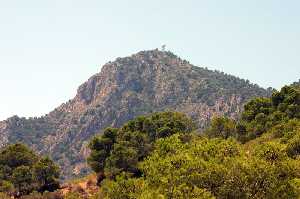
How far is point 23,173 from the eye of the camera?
383ft

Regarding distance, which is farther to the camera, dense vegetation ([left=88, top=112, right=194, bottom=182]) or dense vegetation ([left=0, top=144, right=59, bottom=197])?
dense vegetation ([left=0, top=144, right=59, bottom=197])

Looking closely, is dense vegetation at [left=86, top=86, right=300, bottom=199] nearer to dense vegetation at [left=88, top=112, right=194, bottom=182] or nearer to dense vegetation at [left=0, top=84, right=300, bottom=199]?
dense vegetation at [left=0, top=84, right=300, bottom=199]

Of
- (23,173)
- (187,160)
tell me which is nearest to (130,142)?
(23,173)

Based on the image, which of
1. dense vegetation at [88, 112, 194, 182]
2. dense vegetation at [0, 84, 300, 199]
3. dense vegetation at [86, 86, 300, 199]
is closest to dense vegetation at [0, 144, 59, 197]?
dense vegetation at [0, 84, 300, 199]

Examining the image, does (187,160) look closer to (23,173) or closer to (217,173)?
(217,173)

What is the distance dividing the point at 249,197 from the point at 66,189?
7840 centimetres

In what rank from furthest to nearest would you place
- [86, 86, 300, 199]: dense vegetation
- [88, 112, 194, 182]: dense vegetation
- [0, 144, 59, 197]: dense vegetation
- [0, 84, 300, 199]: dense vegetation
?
[0, 144, 59, 197]: dense vegetation < [88, 112, 194, 182]: dense vegetation < [0, 84, 300, 199]: dense vegetation < [86, 86, 300, 199]: dense vegetation

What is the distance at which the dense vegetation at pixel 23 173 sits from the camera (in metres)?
115

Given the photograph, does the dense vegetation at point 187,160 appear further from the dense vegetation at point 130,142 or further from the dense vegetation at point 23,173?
the dense vegetation at point 130,142

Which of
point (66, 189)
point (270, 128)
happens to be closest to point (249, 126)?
point (270, 128)

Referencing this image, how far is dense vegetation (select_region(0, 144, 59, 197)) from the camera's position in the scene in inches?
4520

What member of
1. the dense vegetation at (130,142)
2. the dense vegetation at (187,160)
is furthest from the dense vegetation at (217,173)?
the dense vegetation at (130,142)

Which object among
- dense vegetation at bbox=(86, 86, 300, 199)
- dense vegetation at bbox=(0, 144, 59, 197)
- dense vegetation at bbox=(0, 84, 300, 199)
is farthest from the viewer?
dense vegetation at bbox=(0, 144, 59, 197)

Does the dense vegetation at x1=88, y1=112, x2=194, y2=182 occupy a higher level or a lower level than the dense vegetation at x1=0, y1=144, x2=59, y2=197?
higher
